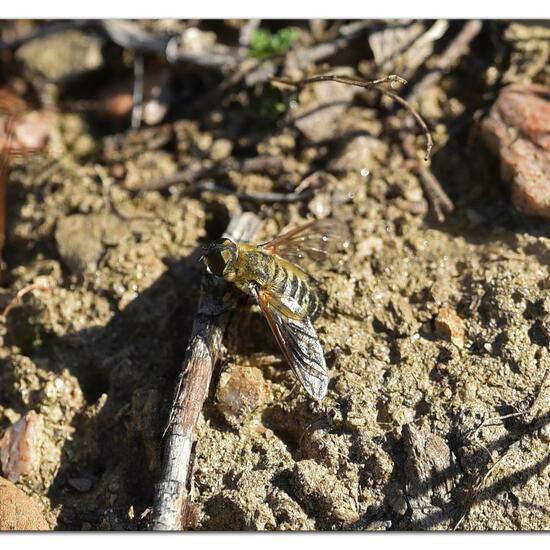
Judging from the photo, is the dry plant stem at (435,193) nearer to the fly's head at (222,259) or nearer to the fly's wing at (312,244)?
the fly's wing at (312,244)

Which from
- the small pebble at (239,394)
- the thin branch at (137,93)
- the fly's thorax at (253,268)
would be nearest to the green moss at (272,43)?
the thin branch at (137,93)

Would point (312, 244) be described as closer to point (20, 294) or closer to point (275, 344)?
point (275, 344)

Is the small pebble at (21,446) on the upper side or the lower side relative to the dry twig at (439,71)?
lower

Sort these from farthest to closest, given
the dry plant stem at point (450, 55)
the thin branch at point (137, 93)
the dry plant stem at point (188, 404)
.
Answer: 1. the thin branch at point (137, 93)
2. the dry plant stem at point (450, 55)
3. the dry plant stem at point (188, 404)

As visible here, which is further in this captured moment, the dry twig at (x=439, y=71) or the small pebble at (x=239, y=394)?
the dry twig at (x=439, y=71)

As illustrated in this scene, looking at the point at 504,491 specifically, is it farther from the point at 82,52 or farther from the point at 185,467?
the point at 82,52

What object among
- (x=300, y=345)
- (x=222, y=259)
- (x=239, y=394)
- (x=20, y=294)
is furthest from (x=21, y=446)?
(x=300, y=345)

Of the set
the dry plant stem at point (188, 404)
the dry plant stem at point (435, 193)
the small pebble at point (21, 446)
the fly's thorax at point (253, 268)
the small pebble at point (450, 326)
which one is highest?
the dry plant stem at point (435, 193)
